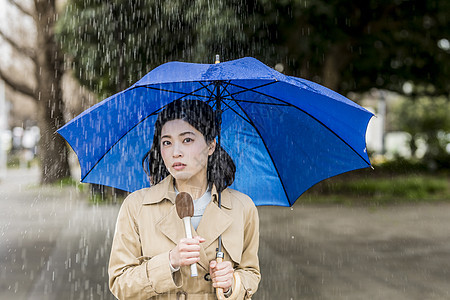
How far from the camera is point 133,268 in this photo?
2.37m

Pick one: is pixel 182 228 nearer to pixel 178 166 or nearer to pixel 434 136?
pixel 178 166

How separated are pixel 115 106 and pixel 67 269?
15.6ft

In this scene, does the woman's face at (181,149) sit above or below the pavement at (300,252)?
above

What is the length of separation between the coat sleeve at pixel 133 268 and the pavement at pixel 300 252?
3577 millimetres

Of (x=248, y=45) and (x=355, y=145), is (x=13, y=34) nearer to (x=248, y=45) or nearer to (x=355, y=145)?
(x=248, y=45)

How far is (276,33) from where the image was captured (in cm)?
1168

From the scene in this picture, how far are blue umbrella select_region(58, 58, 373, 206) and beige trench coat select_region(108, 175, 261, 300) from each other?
0.47 m

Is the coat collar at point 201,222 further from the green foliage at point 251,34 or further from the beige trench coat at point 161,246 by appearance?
the green foliage at point 251,34

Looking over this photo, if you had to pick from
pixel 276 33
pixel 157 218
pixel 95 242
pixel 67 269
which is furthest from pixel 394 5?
pixel 157 218

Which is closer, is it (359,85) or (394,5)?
(394,5)

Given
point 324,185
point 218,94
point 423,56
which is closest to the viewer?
point 218,94

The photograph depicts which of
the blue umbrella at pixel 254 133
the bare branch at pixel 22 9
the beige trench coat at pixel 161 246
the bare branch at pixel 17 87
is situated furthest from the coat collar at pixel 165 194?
the bare branch at pixel 17 87

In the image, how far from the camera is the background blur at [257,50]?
33.0 ft

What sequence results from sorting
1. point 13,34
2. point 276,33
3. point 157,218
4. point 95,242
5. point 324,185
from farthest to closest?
1. point 13,34
2. point 324,185
3. point 276,33
4. point 95,242
5. point 157,218
